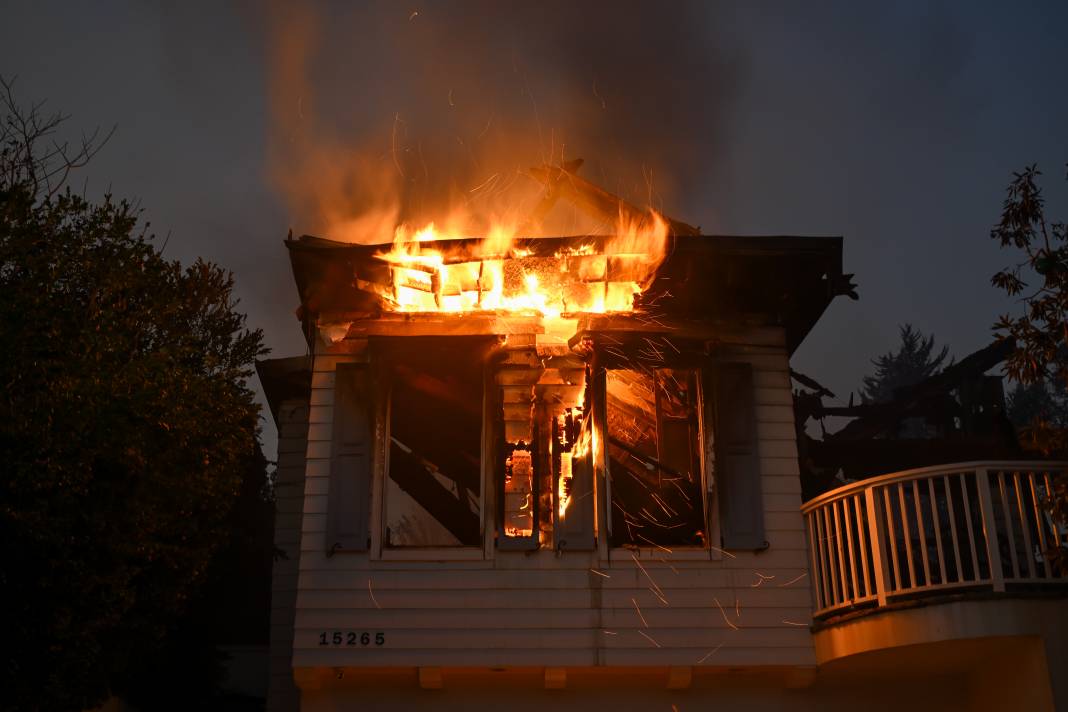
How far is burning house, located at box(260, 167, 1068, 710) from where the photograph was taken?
31.7 ft

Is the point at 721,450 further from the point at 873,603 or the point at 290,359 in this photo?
the point at 290,359

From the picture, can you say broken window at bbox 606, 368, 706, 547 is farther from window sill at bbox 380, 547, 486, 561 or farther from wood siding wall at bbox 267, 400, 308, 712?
wood siding wall at bbox 267, 400, 308, 712

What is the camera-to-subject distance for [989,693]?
9.53 metres

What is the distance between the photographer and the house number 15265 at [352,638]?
9.71 metres

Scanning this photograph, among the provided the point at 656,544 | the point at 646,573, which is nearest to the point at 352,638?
the point at 646,573

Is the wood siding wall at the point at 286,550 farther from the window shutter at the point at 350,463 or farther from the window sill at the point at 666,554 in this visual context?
the window sill at the point at 666,554

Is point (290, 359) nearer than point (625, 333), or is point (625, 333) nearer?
point (625, 333)

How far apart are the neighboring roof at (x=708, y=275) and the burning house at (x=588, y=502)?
0.08ft

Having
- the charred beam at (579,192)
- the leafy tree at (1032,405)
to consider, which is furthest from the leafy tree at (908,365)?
the charred beam at (579,192)

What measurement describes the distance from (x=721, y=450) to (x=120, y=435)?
18.3 feet

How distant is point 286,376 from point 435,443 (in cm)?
262

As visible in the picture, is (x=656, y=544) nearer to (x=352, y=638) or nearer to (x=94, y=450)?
(x=352, y=638)

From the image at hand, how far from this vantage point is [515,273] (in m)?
11.1

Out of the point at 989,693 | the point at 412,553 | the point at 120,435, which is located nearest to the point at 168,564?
the point at 120,435
